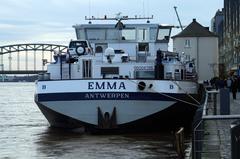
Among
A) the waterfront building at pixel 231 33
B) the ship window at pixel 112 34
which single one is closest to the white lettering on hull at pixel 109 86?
the ship window at pixel 112 34

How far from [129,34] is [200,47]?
56.9 metres

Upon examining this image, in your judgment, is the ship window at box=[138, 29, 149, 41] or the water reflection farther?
the ship window at box=[138, 29, 149, 41]

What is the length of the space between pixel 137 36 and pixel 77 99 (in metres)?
6.42

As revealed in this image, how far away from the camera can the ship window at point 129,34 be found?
27.6m

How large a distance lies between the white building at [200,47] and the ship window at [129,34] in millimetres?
47435

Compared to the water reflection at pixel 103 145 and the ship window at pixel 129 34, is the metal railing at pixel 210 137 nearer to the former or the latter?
the water reflection at pixel 103 145

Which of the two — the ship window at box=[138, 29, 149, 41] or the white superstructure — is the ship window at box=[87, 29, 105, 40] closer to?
the white superstructure

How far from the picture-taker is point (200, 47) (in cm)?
8350

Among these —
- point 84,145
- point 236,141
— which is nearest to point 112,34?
point 84,145

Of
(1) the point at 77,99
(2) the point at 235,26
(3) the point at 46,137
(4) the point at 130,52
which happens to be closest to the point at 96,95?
(1) the point at 77,99

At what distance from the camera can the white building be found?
7856cm

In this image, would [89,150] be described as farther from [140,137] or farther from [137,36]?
[137,36]

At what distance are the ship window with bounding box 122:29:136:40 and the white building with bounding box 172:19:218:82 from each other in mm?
Result: 47435

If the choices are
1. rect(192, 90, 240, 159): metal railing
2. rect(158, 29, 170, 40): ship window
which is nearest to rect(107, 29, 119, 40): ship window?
rect(158, 29, 170, 40): ship window
